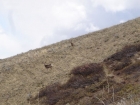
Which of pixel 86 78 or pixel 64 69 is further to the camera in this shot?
pixel 64 69

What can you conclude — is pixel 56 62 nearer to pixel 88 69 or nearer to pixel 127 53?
pixel 88 69

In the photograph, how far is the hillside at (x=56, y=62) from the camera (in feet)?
79.2

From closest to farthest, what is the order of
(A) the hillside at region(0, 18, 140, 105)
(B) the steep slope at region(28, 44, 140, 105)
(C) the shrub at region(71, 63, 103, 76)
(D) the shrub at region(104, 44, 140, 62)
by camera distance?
(B) the steep slope at region(28, 44, 140, 105), (C) the shrub at region(71, 63, 103, 76), (D) the shrub at region(104, 44, 140, 62), (A) the hillside at region(0, 18, 140, 105)

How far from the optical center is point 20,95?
76.7 feet

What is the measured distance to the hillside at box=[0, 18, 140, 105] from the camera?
79.2 feet

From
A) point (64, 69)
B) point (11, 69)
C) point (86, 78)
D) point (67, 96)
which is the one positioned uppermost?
point (11, 69)

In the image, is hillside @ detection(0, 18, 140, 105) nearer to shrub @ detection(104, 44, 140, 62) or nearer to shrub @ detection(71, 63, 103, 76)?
shrub @ detection(71, 63, 103, 76)

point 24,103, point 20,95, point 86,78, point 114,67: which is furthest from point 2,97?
point 114,67

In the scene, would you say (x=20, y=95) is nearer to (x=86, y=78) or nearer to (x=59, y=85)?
(x=59, y=85)

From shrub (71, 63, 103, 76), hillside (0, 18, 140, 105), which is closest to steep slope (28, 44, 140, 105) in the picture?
shrub (71, 63, 103, 76)

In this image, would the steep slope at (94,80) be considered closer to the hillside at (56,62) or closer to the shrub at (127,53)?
the shrub at (127,53)

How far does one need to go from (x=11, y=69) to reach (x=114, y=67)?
1224cm

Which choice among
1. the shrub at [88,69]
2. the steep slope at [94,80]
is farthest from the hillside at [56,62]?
the steep slope at [94,80]

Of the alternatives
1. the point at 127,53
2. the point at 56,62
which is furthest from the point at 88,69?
the point at 56,62
